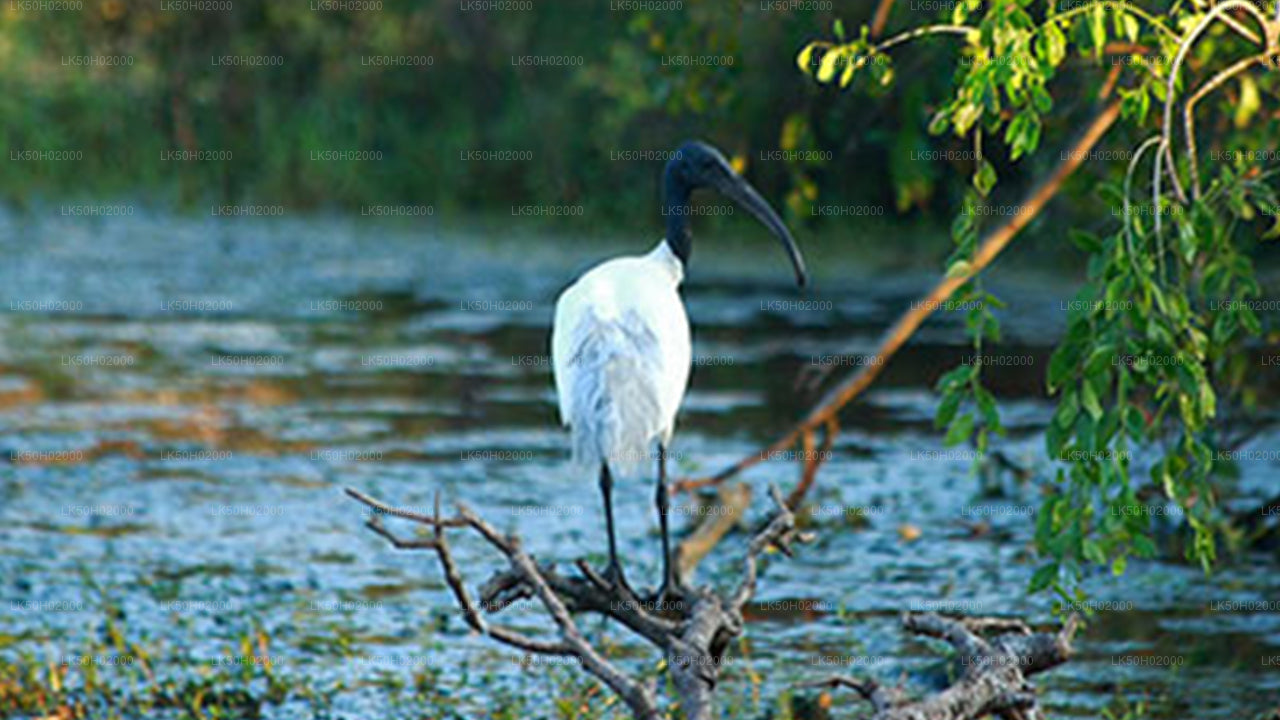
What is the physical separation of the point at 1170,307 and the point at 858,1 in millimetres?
9204

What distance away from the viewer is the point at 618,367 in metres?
5.62

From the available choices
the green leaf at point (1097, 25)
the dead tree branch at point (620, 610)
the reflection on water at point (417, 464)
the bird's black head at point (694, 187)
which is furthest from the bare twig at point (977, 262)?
the green leaf at point (1097, 25)

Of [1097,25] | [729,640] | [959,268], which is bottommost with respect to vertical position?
[729,640]

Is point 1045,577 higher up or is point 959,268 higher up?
point 959,268

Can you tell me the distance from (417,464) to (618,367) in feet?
17.6

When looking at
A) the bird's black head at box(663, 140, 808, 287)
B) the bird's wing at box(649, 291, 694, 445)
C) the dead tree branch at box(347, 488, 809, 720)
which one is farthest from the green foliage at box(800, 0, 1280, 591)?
the bird's black head at box(663, 140, 808, 287)

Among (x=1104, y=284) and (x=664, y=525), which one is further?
(x=664, y=525)

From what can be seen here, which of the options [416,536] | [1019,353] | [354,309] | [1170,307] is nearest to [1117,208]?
[1170,307]

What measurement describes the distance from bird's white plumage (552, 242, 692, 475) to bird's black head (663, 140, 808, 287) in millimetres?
476

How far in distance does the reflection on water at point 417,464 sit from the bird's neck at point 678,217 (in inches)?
58.7

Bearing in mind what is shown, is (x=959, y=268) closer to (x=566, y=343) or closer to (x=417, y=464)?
(x=566, y=343)

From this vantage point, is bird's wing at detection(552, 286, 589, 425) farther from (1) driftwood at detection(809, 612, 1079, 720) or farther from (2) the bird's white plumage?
(1) driftwood at detection(809, 612, 1079, 720)

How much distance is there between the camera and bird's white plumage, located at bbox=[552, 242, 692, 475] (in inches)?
219

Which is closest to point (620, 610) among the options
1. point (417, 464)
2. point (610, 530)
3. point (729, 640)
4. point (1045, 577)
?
point (729, 640)
